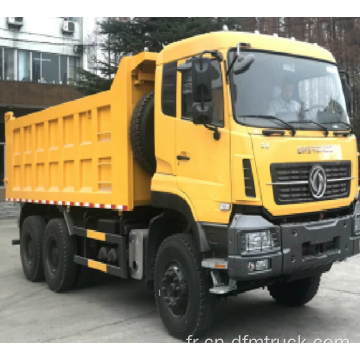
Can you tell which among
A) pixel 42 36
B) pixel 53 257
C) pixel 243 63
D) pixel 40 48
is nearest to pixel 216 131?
pixel 243 63

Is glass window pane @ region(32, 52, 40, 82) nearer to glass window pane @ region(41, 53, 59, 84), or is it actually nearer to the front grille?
glass window pane @ region(41, 53, 59, 84)

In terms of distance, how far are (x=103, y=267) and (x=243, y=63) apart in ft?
10.9

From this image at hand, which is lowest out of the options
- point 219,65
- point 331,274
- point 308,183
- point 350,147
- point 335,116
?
point 331,274

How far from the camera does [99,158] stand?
6.65 m

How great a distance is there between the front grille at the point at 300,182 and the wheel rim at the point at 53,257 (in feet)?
13.8

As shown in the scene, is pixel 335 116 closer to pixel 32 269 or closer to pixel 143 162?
pixel 143 162

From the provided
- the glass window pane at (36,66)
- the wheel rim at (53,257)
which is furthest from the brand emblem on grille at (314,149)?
the glass window pane at (36,66)

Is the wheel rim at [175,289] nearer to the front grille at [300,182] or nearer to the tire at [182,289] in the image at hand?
the tire at [182,289]

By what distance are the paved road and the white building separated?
18332mm

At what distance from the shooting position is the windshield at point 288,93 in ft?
16.0

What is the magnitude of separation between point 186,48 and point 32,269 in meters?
4.97

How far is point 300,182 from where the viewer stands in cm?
498

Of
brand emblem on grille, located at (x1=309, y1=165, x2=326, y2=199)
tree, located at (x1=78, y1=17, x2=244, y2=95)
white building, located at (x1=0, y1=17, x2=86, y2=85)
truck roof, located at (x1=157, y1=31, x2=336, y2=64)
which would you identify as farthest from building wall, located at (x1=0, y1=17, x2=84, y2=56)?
brand emblem on grille, located at (x1=309, y1=165, x2=326, y2=199)

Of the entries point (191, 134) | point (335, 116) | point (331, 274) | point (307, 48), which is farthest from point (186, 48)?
point (331, 274)
